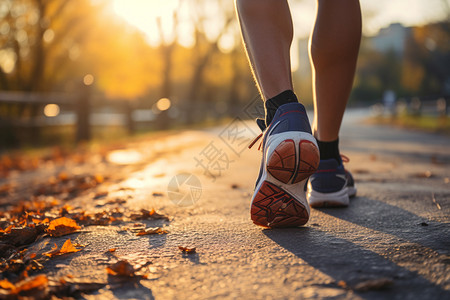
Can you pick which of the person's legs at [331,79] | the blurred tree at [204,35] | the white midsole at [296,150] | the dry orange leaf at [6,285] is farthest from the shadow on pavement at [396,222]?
the blurred tree at [204,35]

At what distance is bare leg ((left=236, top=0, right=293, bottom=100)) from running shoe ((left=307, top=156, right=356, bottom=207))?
0.56 m

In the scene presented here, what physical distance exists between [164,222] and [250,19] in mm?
936

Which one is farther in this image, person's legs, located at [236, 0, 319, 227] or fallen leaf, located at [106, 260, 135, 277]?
person's legs, located at [236, 0, 319, 227]

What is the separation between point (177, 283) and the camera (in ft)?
3.77

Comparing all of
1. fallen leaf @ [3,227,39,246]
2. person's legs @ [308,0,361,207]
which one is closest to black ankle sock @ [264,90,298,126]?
person's legs @ [308,0,361,207]

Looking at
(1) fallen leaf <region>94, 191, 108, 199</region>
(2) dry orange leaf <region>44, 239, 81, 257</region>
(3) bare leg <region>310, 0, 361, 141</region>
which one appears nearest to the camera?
(2) dry orange leaf <region>44, 239, 81, 257</region>

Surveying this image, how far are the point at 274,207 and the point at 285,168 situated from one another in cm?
16

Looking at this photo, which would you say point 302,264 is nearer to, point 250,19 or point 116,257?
point 116,257

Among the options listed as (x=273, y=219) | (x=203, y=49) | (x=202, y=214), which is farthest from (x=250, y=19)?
(x=203, y=49)

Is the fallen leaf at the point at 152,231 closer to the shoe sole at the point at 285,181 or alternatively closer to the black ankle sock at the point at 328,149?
the shoe sole at the point at 285,181

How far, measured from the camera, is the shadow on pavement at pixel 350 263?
1032 millimetres

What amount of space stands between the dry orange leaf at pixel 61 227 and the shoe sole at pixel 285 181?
743 mm

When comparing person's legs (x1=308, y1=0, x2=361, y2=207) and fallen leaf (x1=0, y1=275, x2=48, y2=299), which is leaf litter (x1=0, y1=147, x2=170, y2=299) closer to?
fallen leaf (x1=0, y1=275, x2=48, y2=299)

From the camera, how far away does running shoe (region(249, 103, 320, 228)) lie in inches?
59.1
